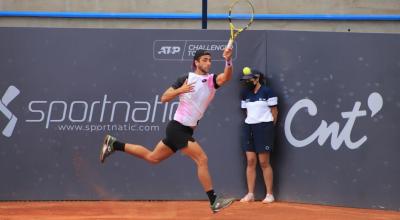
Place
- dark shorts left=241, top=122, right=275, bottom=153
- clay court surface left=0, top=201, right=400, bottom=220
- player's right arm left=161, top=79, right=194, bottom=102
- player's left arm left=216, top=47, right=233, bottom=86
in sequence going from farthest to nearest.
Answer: dark shorts left=241, top=122, right=275, bottom=153 < clay court surface left=0, top=201, right=400, bottom=220 < player's right arm left=161, top=79, right=194, bottom=102 < player's left arm left=216, top=47, right=233, bottom=86

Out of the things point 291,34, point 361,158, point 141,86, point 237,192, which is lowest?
point 237,192

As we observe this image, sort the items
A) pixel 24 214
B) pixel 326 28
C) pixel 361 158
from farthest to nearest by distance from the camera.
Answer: pixel 326 28
pixel 361 158
pixel 24 214

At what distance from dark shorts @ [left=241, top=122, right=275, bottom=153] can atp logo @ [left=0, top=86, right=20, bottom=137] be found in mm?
3218

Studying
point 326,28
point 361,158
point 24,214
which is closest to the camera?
point 24,214

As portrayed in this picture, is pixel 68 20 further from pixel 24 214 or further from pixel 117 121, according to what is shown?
pixel 24 214

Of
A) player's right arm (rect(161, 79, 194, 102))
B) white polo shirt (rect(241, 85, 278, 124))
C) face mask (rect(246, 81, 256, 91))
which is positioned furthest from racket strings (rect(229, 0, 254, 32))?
player's right arm (rect(161, 79, 194, 102))

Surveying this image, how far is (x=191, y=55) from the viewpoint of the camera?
1074cm

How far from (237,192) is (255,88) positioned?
4.77ft

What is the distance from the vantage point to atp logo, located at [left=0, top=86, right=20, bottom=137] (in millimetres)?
10711

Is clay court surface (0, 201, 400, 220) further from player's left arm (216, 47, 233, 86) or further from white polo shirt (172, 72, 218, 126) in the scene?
player's left arm (216, 47, 233, 86)

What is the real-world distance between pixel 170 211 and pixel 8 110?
→ 2748 mm

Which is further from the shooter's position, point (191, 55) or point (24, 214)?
point (191, 55)

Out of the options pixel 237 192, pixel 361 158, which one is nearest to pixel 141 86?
pixel 237 192

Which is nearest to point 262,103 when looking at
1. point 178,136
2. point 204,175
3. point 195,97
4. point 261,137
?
point 261,137
